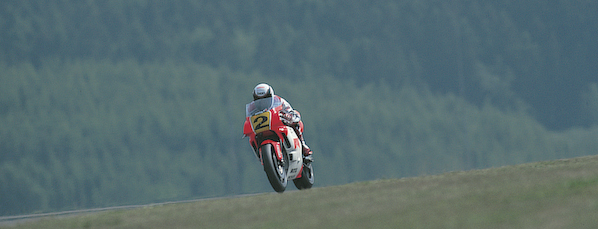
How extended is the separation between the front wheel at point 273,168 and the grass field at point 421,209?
2605 mm

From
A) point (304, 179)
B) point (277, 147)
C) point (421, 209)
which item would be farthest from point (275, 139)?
point (421, 209)

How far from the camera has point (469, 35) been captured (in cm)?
2991

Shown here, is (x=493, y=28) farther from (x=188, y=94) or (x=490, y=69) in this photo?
(x=188, y=94)

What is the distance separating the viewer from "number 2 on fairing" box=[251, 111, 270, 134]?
34.2 ft

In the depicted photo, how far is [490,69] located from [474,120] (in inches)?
94.3

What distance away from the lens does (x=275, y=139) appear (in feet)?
35.1

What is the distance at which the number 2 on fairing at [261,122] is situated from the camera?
34.2 ft

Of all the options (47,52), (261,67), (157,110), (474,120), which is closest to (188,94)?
(157,110)

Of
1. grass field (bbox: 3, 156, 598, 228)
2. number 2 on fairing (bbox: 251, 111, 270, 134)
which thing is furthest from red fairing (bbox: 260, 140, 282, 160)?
grass field (bbox: 3, 156, 598, 228)

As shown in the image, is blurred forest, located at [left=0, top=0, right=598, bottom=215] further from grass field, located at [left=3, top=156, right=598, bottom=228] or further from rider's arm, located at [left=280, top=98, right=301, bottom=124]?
grass field, located at [left=3, top=156, right=598, bottom=228]

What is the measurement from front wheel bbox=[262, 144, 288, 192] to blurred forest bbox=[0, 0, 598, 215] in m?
13.6

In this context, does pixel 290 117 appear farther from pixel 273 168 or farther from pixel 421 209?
pixel 421 209

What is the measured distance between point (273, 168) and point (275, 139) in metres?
0.87

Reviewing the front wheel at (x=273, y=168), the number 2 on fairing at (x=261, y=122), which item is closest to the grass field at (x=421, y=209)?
the front wheel at (x=273, y=168)
